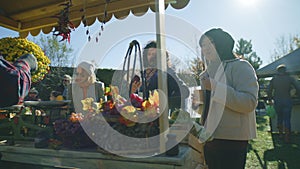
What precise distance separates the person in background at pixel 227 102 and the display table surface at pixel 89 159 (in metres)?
0.15

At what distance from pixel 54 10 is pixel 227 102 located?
1773mm

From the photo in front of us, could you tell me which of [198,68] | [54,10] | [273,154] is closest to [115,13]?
[54,10]

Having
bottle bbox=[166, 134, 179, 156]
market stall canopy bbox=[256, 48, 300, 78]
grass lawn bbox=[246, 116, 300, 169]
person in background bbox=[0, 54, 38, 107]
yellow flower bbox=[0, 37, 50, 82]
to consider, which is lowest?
grass lawn bbox=[246, 116, 300, 169]

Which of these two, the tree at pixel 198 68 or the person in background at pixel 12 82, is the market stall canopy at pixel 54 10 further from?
the person in background at pixel 12 82

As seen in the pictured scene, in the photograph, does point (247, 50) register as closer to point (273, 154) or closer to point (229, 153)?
point (273, 154)

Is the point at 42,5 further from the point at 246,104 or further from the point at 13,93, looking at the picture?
the point at 246,104

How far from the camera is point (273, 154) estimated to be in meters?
2.60

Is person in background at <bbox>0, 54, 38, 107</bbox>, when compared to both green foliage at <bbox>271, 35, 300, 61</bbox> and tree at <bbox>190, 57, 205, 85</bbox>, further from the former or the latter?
green foliage at <bbox>271, 35, 300, 61</bbox>

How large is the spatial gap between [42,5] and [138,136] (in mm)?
1659

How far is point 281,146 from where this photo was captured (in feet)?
9.71

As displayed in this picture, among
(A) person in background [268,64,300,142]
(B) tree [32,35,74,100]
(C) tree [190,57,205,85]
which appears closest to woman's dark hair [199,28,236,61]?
(C) tree [190,57,205,85]

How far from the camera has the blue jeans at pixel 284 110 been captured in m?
3.23

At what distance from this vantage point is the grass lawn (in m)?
2.23

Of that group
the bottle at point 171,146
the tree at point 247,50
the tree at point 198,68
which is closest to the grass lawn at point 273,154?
the tree at point 198,68
